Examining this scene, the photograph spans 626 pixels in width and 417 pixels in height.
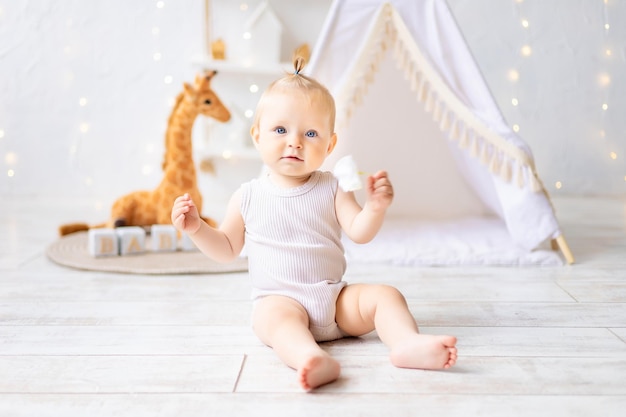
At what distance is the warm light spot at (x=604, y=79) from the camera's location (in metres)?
3.27

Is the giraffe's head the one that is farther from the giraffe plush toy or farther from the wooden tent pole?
the wooden tent pole

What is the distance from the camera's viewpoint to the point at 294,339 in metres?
1.21

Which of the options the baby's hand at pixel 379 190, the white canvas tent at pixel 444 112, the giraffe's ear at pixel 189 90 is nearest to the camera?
the baby's hand at pixel 379 190

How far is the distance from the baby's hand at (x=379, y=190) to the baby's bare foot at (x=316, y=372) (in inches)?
11.6

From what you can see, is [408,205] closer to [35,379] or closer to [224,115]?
[224,115]

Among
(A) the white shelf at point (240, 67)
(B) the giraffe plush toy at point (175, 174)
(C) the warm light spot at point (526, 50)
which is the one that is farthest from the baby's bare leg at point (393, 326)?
(C) the warm light spot at point (526, 50)

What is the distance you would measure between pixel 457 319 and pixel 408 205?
44.3 inches

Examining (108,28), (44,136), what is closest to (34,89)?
(44,136)

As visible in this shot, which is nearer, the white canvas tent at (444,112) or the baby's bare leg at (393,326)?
the baby's bare leg at (393,326)

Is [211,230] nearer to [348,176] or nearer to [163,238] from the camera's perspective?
[348,176]

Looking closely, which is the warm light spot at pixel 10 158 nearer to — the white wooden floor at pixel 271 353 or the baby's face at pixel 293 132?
the white wooden floor at pixel 271 353

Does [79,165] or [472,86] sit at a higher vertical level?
[472,86]

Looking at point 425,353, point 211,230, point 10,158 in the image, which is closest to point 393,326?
point 425,353

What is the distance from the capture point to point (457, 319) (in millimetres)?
1514
